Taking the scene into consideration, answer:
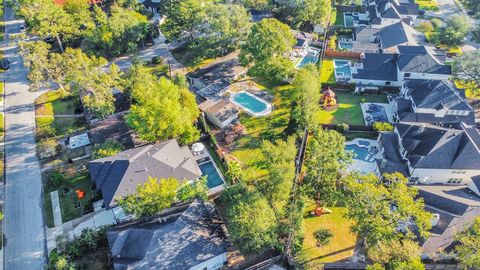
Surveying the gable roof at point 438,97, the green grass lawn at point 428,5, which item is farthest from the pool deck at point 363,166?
the green grass lawn at point 428,5

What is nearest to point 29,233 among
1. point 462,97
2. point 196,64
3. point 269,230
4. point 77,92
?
point 77,92

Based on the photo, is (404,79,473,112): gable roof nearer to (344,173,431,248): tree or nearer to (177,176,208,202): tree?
(344,173,431,248): tree

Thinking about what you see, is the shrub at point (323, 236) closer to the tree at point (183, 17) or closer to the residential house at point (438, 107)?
the residential house at point (438, 107)

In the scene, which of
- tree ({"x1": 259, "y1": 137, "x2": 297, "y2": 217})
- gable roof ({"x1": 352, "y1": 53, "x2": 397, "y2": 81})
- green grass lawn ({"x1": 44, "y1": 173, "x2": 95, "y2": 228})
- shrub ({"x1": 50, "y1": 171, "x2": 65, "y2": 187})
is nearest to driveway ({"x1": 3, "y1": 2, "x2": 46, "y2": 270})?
green grass lawn ({"x1": 44, "y1": 173, "x2": 95, "y2": 228})

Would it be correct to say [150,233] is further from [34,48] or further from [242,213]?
[34,48]

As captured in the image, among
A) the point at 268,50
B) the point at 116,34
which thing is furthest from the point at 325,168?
the point at 116,34

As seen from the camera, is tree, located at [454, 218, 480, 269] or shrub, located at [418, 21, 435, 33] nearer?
tree, located at [454, 218, 480, 269]

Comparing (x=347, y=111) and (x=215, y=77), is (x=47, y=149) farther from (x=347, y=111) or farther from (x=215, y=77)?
(x=347, y=111)
